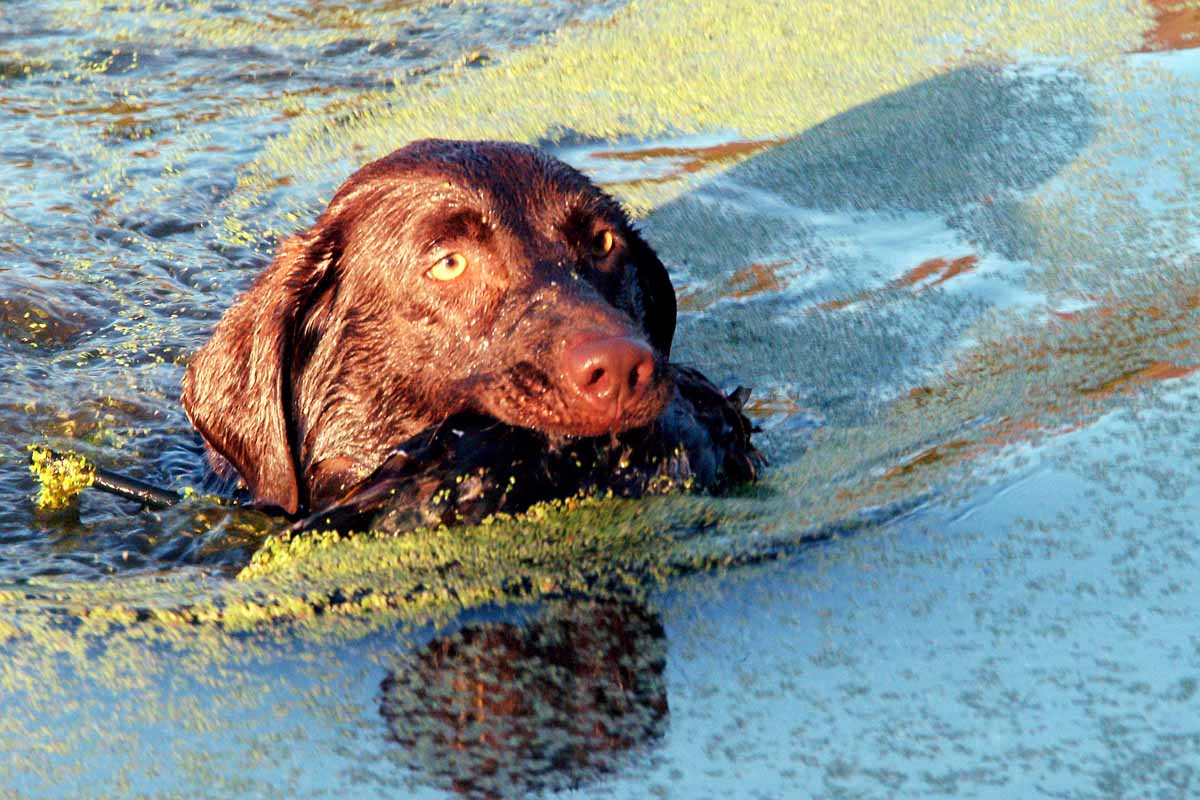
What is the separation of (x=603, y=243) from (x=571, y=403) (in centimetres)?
83

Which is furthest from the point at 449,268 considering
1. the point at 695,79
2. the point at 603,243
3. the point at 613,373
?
the point at 695,79

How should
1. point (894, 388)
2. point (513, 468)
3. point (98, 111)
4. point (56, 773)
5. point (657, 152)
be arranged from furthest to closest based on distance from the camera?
point (98, 111), point (657, 152), point (894, 388), point (513, 468), point (56, 773)

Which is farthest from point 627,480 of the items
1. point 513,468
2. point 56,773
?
point 56,773

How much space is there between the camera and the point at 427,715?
121 inches

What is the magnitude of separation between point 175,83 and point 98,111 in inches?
21.4

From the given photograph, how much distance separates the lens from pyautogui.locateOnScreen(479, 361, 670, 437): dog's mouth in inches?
151

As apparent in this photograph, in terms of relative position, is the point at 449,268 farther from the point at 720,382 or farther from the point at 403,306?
the point at 720,382

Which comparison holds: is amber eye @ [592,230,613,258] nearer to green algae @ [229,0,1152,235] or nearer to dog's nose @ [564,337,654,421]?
dog's nose @ [564,337,654,421]

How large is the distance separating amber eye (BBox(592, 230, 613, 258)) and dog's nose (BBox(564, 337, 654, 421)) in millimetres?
758

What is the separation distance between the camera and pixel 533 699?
3.12 metres

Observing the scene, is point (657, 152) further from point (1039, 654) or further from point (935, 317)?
point (1039, 654)

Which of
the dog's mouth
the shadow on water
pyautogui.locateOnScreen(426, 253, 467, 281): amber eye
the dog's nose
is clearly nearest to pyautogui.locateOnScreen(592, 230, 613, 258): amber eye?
pyautogui.locateOnScreen(426, 253, 467, 281): amber eye

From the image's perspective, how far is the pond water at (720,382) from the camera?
9.83ft

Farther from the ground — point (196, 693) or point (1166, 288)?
point (196, 693)
